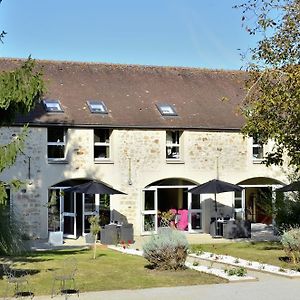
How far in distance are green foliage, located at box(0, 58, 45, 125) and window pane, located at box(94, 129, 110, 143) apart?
A: 12.9 meters

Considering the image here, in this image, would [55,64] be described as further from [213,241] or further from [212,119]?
[213,241]

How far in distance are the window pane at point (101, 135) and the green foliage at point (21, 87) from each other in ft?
42.4

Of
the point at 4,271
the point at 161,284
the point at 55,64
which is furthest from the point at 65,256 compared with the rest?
the point at 55,64

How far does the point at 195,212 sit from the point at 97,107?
20.3 feet

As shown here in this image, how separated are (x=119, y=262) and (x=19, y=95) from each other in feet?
19.3

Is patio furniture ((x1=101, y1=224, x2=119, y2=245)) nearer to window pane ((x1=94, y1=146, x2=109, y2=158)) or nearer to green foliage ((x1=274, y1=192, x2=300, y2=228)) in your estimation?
window pane ((x1=94, y1=146, x2=109, y2=158))

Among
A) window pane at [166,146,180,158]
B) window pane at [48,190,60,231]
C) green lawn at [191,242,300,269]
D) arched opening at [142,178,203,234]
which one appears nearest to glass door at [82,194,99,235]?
window pane at [48,190,60,231]

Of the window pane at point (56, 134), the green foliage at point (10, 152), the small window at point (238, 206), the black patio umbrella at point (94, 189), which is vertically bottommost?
the small window at point (238, 206)

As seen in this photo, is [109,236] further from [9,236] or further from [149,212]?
[9,236]

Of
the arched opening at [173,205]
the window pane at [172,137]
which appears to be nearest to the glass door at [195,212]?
the arched opening at [173,205]

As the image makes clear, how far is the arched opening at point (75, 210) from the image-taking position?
2473 cm

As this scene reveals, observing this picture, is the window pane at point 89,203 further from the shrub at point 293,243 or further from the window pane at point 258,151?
the shrub at point 293,243

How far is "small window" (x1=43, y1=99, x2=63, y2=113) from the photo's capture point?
81.7ft

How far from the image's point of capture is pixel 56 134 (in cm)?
2475
